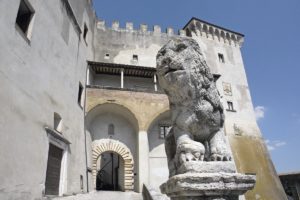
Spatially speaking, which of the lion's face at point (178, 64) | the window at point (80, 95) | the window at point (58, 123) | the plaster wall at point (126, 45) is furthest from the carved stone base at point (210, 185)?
the plaster wall at point (126, 45)

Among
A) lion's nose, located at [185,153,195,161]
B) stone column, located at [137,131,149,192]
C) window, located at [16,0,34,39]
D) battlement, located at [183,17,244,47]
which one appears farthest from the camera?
battlement, located at [183,17,244,47]

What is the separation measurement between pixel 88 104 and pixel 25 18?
19.7ft

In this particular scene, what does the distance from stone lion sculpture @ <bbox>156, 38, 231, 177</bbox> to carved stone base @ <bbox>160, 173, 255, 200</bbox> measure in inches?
13.6

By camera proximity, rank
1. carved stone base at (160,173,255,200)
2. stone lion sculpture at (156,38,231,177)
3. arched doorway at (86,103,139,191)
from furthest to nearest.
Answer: arched doorway at (86,103,139,191) < stone lion sculpture at (156,38,231,177) < carved stone base at (160,173,255,200)

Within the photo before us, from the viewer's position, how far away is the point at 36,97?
845 cm

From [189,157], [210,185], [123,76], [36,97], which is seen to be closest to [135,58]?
[123,76]

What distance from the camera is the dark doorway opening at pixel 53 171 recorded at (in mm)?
8880

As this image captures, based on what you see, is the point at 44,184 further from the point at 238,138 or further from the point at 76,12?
the point at 238,138

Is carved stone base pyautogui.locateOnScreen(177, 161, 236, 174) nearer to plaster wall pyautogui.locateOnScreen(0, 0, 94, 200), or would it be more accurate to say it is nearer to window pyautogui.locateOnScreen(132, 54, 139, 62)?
plaster wall pyautogui.locateOnScreen(0, 0, 94, 200)

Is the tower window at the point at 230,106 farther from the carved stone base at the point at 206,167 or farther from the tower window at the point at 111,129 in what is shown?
the carved stone base at the point at 206,167

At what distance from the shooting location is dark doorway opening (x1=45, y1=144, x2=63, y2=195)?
8.88m

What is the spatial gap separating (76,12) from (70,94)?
5.23 meters

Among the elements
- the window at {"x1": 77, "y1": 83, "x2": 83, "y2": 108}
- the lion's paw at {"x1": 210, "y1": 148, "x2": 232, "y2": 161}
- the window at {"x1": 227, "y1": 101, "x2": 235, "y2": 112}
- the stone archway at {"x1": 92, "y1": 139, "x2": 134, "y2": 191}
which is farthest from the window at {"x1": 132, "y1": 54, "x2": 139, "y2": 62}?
the lion's paw at {"x1": 210, "y1": 148, "x2": 232, "y2": 161}

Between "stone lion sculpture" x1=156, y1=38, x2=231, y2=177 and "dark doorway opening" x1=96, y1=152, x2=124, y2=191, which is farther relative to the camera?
"dark doorway opening" x1=96, y1=152, x2=124, y2=191
